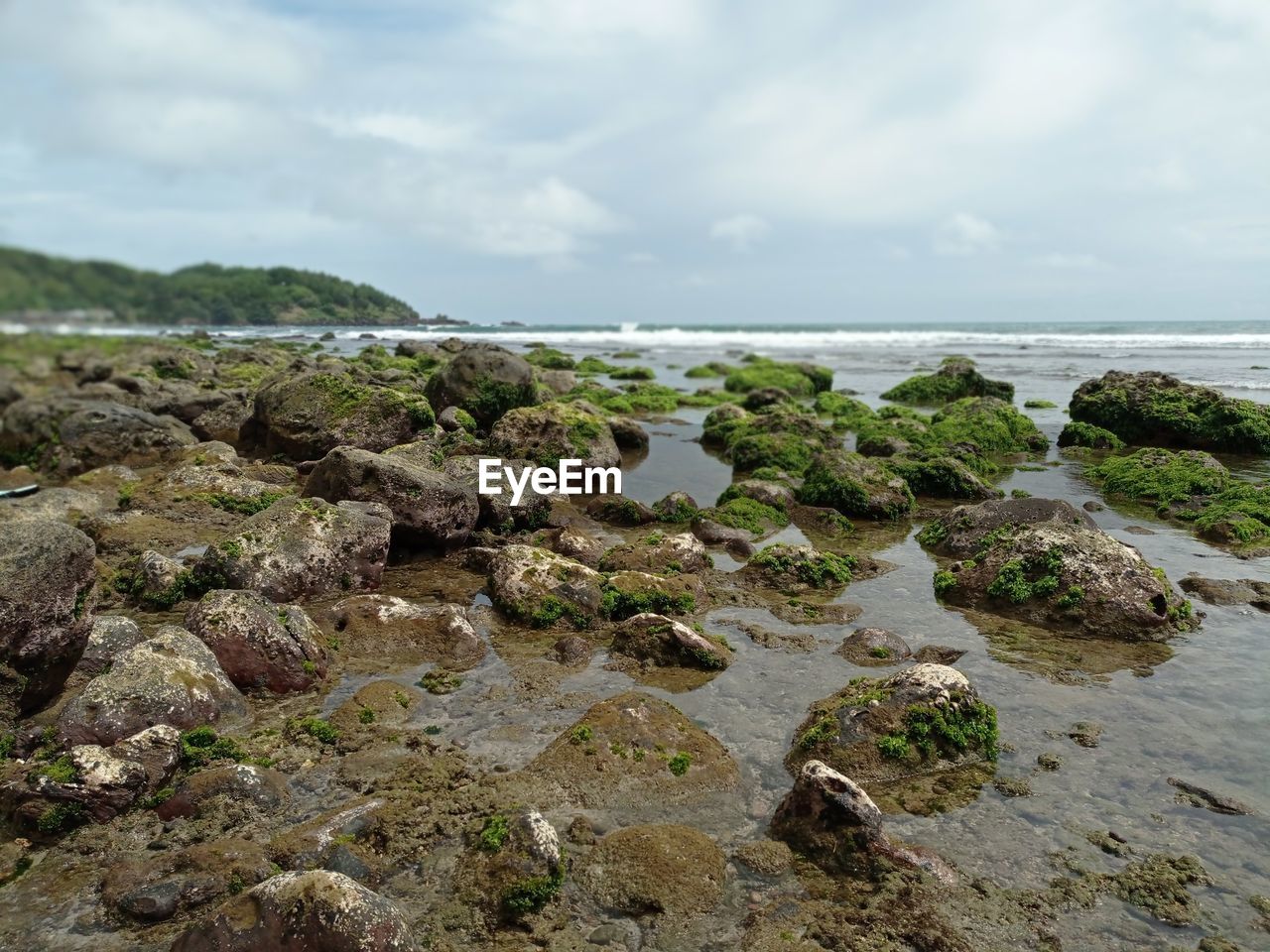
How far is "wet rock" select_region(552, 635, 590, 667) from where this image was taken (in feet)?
28.1

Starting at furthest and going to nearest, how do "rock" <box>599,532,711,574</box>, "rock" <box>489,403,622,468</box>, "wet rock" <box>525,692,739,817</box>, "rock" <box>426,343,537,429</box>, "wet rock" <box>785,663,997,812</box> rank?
"rock" <box>426,343,537,429</box>, "rock" <box>489,403,622,468</box>, "rock" <box>599,532,711,574</box>, "wet rock" <box>785,663,997,812</box>, "wet rock" <box>525,692,739,817</box>

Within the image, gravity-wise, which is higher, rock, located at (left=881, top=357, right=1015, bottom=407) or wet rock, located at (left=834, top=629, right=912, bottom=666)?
rock, located at (left=881, top=357, right=1015, bottom=407)

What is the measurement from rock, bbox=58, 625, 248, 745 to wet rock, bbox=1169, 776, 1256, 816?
8.26m

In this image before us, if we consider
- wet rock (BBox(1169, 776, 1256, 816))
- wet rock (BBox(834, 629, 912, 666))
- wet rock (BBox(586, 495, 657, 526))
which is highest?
wet rock (BBox(586, 495, 657, 526))

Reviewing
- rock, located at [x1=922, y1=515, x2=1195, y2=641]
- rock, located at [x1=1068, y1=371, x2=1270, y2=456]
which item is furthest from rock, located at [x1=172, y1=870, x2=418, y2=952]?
rock, located at [x1=1068, y1=371, x2=1270, y2=456]

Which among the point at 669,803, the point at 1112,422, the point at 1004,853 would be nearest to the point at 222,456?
the point at 669,803

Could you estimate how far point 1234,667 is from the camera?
28.0 feet

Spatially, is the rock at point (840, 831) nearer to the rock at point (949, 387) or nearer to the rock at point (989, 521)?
the rock at point (989, 521)

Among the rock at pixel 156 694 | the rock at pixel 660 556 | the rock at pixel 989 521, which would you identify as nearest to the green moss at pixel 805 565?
the rock at pixel 660 556

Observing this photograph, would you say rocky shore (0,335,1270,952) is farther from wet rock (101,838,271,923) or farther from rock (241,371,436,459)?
rock (241,371,436,459)

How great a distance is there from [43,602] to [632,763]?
519cm

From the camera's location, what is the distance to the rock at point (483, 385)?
20.9 meters

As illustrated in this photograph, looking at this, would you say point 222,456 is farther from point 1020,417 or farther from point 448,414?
point 1020,417

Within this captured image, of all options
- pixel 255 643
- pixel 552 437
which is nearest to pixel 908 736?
pixel 255 643
